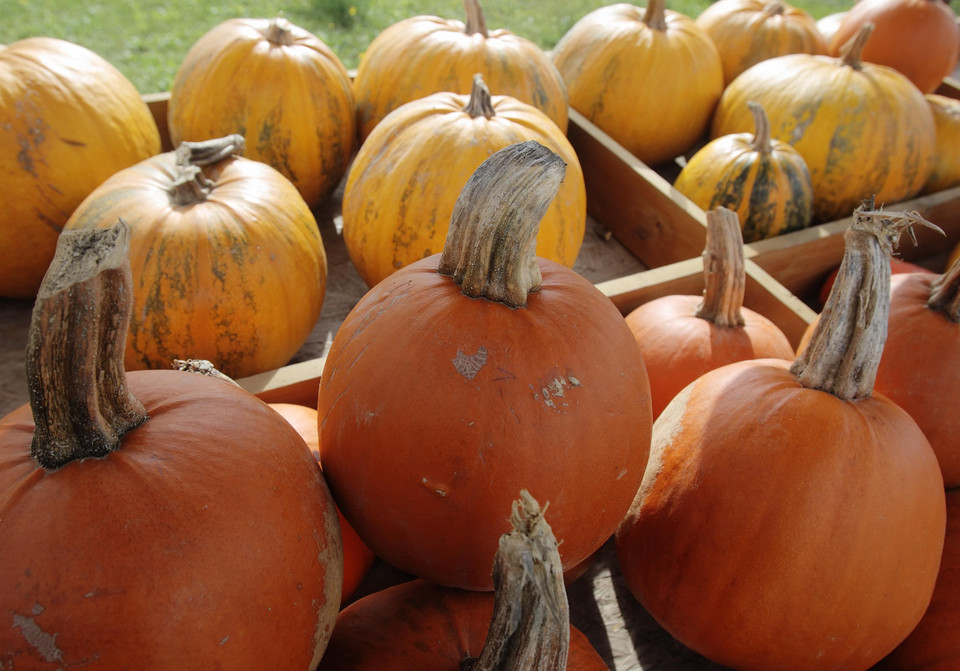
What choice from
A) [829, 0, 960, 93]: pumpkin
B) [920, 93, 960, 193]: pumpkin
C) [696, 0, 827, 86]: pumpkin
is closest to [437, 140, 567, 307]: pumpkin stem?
[920, 93, 960, 193]: pumpkin

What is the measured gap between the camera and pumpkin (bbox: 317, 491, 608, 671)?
604 millimetres

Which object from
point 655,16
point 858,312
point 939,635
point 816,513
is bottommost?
point 939,635

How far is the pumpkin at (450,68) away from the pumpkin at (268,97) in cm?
11

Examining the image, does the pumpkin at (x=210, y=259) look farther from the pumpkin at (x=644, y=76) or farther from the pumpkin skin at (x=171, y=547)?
the pumpkin at (x=644, y=76)

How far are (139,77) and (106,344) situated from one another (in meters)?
4.04

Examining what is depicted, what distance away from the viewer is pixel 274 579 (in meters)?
0.70

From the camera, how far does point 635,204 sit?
2.02 metres

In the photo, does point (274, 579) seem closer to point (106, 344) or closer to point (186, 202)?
point (106, 344)

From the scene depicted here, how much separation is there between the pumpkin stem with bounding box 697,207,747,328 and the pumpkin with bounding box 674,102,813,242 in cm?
54

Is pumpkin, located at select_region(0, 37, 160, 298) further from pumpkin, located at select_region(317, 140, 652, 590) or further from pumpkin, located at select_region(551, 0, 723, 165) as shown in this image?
pumpkin, located at select_region(551, 0, 723, 165)

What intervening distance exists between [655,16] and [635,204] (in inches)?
27.1

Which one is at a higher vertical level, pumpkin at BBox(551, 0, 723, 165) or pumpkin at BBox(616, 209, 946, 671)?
pumpkin at BBox(551, 0, 723, 165)

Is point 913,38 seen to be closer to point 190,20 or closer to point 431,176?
point 431,176

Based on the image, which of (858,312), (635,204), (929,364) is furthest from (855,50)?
(858,312)
